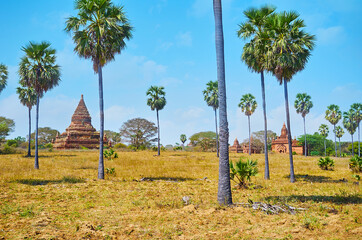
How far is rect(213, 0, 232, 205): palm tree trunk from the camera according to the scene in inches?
388

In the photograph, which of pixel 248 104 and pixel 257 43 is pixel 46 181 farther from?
pixel 248 104

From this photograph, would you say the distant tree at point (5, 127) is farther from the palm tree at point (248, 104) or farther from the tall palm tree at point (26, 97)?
the palm tree at point (248, 104)

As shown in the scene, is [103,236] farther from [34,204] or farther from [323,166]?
[323,166]

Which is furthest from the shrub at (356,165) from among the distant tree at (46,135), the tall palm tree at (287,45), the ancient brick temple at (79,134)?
the distant tree at (46,135)

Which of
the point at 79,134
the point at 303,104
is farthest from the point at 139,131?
the point at 303,104

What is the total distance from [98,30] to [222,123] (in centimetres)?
1224

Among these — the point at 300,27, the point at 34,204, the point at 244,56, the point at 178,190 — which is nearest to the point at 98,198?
the point at 34,204

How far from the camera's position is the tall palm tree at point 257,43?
1834 cm

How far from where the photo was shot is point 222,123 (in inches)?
399

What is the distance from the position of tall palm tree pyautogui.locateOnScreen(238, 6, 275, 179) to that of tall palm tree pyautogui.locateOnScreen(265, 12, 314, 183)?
23.9 inches

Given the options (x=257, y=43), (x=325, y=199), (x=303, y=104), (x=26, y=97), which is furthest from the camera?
(x=303, y=104)

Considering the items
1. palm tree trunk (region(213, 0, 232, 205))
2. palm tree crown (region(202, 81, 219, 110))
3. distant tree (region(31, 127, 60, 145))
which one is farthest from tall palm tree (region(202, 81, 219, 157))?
distant tree (region(31, 127, 60, 145))

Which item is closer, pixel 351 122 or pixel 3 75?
pixel 3 75

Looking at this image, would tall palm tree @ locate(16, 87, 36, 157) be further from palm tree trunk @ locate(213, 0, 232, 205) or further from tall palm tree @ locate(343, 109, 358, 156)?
tall palm tree @ locate(343, 109, 358, 156)
